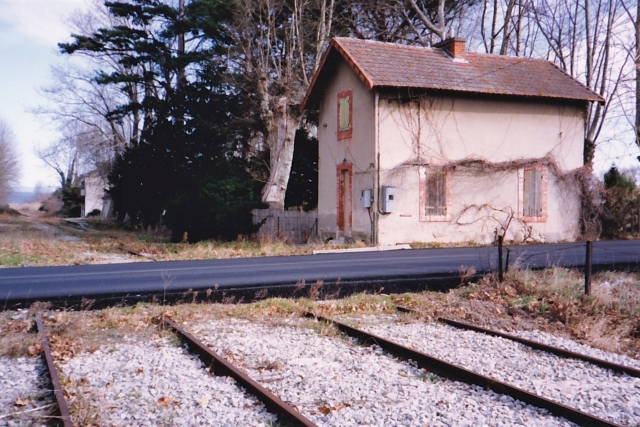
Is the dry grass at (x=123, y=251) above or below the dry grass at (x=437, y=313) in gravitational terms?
above

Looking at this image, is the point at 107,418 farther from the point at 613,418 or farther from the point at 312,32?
the point at 312,32

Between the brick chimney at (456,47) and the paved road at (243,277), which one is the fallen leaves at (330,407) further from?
the brick chimney at (456,47)

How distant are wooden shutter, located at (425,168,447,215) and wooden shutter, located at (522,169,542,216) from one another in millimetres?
3374

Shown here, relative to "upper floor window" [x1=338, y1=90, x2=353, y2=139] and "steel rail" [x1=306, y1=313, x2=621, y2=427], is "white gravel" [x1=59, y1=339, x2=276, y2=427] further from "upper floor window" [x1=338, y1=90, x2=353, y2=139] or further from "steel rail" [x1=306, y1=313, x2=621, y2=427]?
"upper floor window" [x1=338, y1=90, x2=353, y2=139]

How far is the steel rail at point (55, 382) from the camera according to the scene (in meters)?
4.29

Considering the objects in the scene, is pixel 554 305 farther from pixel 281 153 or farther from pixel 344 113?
pixel 281 153

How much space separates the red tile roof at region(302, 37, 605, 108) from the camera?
66.2ft

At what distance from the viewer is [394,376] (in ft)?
19.1

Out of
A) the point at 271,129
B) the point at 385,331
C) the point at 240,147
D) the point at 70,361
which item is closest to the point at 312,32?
the point at 271,129

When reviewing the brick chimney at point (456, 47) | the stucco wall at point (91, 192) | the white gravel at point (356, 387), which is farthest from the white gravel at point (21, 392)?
the stucco wall at point (91, 192)

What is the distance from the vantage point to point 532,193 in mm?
22141

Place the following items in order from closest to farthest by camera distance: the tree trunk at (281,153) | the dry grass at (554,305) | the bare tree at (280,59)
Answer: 1. the dry grass at (554,305)
2. the tree trunk at (281,153)
3. the bare tree at (280,59)

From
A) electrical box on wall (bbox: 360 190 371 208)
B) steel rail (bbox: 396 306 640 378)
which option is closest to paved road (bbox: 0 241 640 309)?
steel rail (bbox: 396 306 640 378)

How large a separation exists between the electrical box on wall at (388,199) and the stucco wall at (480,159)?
39 cm
